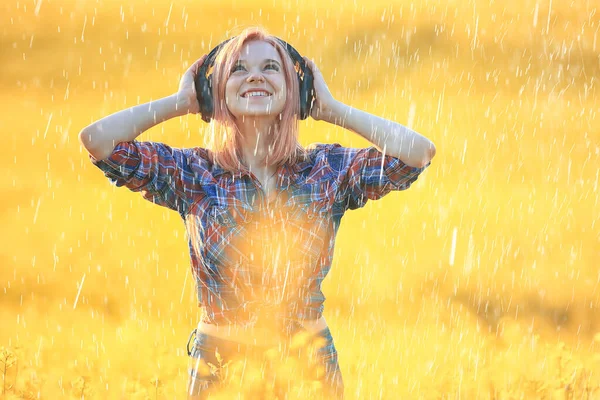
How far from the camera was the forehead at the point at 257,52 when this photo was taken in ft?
13.8

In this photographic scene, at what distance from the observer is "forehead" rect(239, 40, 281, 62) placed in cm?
421

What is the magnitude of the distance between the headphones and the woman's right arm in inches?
3.1

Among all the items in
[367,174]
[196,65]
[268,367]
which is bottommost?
[268,367]

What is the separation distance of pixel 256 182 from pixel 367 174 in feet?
1.82

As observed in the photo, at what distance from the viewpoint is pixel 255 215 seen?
4.12 m

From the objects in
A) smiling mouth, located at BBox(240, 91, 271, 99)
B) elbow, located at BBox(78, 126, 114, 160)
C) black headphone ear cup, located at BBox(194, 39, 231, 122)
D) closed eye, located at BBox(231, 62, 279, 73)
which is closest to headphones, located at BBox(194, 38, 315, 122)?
black headphone ear cup, located at BBox(194, 39, 231, 122)

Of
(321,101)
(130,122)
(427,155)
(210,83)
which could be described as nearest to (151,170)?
(130,122)

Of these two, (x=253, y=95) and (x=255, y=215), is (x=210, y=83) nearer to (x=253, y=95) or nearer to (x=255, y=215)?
(x=253, y=95)

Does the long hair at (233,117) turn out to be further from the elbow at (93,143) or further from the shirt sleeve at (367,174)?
the elbow at (93,143)

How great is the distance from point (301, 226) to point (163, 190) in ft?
2.36

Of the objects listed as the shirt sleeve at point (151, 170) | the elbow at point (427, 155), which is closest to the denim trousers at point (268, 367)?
the shirt sleeve at point (151, 170)

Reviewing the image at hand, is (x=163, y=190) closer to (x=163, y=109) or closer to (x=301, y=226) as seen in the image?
(x=163, y=109)

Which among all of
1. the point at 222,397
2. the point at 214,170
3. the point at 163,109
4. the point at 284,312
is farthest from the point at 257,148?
the point at 222,397

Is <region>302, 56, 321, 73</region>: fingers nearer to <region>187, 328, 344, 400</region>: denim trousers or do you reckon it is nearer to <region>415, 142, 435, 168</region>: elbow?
<region>415, 142, 435, 168</region>: elbow
